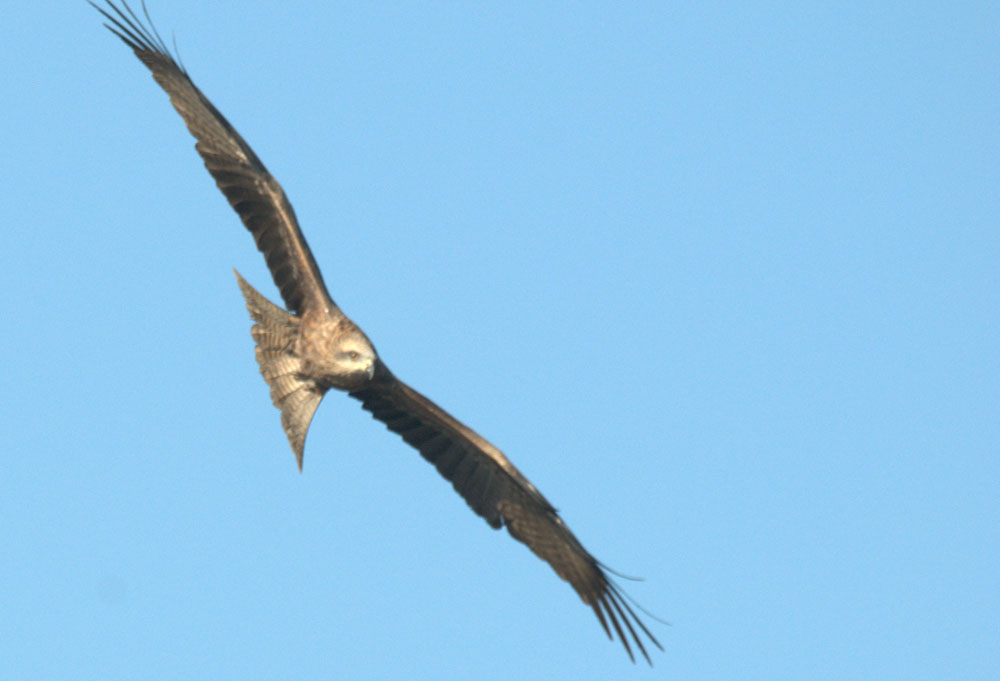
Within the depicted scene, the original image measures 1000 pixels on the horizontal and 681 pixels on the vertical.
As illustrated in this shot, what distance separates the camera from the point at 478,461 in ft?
39.3

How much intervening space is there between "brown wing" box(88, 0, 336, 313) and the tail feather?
0.19 meters

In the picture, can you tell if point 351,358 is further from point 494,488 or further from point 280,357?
point 494,488

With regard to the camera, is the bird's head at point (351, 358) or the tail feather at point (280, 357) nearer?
the bird's head at point (351, 358)

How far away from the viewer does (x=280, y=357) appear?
1100cm

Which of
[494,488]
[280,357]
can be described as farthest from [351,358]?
[494,488]

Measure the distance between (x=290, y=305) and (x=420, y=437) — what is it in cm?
169

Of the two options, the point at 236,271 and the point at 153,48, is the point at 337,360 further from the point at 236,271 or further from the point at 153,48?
the point at 153,48

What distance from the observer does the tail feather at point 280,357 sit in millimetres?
10969

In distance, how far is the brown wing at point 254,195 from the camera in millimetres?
10953

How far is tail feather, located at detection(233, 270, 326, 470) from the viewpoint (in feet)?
36.0

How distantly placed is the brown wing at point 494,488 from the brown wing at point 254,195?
1.12m

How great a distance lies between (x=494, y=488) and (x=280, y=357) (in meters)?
2.25

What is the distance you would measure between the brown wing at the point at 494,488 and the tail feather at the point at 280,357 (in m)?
0.75

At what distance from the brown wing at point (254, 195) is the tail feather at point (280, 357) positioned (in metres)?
0.19
